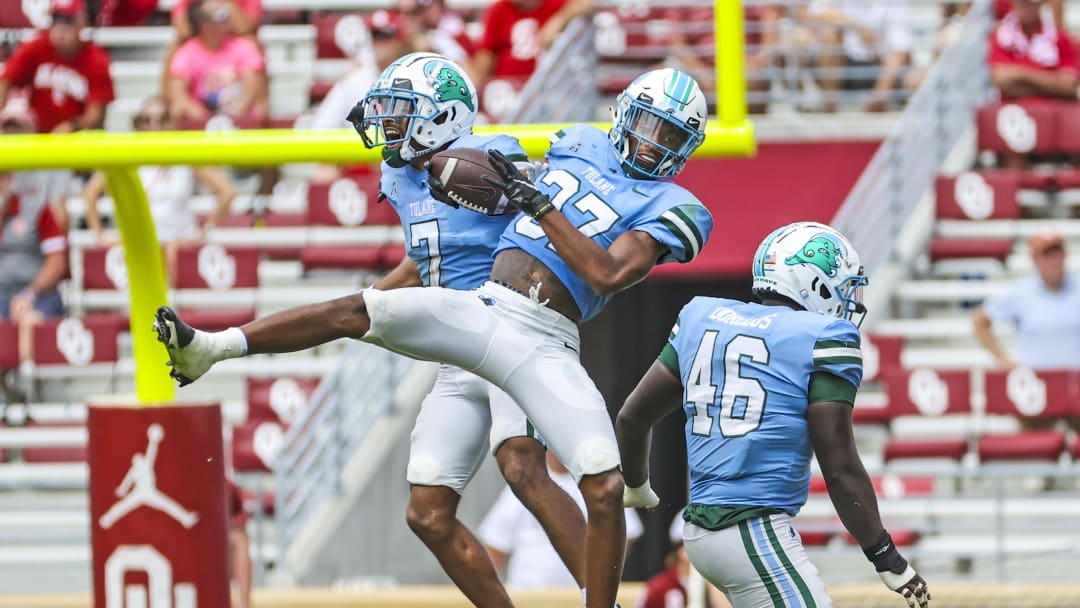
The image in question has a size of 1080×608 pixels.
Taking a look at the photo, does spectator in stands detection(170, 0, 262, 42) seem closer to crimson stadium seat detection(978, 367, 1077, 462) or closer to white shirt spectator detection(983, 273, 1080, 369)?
white shirt spectator detection(983, 273, 1080, 369)

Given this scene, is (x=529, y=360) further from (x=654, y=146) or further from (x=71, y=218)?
(x=71, y=218)

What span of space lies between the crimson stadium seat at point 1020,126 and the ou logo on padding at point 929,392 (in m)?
1.62

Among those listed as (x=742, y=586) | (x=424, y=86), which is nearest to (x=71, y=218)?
(x=424, y=86)

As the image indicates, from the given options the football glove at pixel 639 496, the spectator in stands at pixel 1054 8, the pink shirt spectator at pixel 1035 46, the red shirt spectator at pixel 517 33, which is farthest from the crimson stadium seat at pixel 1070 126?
the football glove at pixel 639 496

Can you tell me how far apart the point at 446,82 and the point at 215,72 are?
5656 millimetres

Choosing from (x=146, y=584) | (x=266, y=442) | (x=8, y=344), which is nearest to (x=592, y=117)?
(x=266, y=442)

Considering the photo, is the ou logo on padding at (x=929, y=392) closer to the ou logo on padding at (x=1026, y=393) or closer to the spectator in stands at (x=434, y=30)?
the ou logo on padding at (x=1026, y=393)

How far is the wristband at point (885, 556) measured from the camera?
451 centimetres

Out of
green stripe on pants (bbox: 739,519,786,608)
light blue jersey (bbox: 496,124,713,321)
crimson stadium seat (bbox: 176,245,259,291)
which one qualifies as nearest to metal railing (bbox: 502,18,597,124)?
crimson stadium seat (bbox: 176,245,259,291)

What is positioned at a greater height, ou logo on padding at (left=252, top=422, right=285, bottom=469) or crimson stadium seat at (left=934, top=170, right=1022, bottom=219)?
crimson stadium seat at (left=934, top=170, right=1022, bottom=219)

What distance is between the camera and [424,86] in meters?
5.11

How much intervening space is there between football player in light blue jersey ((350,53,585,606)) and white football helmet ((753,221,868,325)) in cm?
76

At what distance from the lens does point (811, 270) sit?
15.1 feet

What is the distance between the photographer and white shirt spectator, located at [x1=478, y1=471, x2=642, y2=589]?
320 inches
